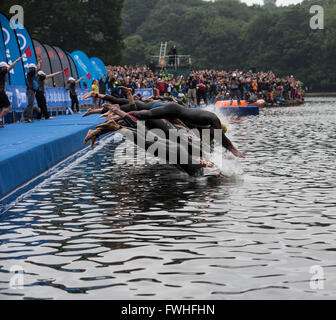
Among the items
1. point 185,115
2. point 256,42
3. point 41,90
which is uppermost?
point 256,42

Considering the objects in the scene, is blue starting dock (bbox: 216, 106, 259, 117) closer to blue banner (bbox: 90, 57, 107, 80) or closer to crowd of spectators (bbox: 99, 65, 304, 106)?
crowd of spectators (bbox: 99, 65, 304, 106)

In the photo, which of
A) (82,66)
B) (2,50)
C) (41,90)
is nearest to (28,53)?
(41,90)

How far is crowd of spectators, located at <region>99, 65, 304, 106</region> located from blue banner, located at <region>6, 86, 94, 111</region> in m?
2.43

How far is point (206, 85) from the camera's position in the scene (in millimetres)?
53219

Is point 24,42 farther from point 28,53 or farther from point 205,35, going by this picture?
point 205,35

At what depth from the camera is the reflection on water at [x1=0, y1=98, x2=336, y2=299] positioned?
5348 millimetres

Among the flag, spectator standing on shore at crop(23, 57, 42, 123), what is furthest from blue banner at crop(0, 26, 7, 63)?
the flag

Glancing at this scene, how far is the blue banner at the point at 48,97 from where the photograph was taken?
24936 mm

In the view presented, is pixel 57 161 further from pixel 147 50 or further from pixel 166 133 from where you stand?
pixel 147 50

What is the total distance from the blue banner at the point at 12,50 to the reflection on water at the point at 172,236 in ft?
48.6

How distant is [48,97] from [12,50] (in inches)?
190

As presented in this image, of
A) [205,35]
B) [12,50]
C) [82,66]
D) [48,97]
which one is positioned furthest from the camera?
[205,35]

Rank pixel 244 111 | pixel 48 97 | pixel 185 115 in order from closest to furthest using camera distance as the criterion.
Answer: pixel 185 115, pixel 48 97, pixel 244 111

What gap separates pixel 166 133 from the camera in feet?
41.0
